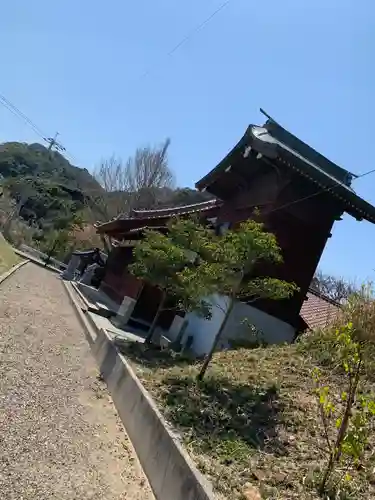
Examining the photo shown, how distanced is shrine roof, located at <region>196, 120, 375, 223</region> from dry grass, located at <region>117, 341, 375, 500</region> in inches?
165

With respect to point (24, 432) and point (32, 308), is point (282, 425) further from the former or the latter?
point (32, 308)

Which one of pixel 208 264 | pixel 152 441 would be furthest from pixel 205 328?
pixel 152 441

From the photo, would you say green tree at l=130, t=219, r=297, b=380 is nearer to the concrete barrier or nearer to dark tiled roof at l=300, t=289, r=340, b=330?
the concrete barrier

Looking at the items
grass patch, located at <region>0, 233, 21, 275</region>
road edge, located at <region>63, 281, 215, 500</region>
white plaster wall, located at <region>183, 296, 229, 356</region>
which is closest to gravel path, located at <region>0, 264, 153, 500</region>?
road edge, located at <region>63, 281, 215, 500</region>

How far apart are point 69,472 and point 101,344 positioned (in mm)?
5097

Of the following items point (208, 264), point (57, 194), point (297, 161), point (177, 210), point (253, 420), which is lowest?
point (253, 420)

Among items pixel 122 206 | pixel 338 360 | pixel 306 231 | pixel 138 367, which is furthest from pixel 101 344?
pixel 122 206

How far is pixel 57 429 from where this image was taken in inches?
184

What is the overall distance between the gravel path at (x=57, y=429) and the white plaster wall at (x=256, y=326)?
3387 mm

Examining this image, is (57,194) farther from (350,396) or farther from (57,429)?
(350,396)

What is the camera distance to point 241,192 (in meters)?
12.8

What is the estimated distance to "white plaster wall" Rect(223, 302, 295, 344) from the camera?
10008 mm

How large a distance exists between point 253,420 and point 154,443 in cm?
117

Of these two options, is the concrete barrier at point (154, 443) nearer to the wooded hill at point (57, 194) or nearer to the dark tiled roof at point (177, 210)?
the dark tiled roof at point (177, 210)
